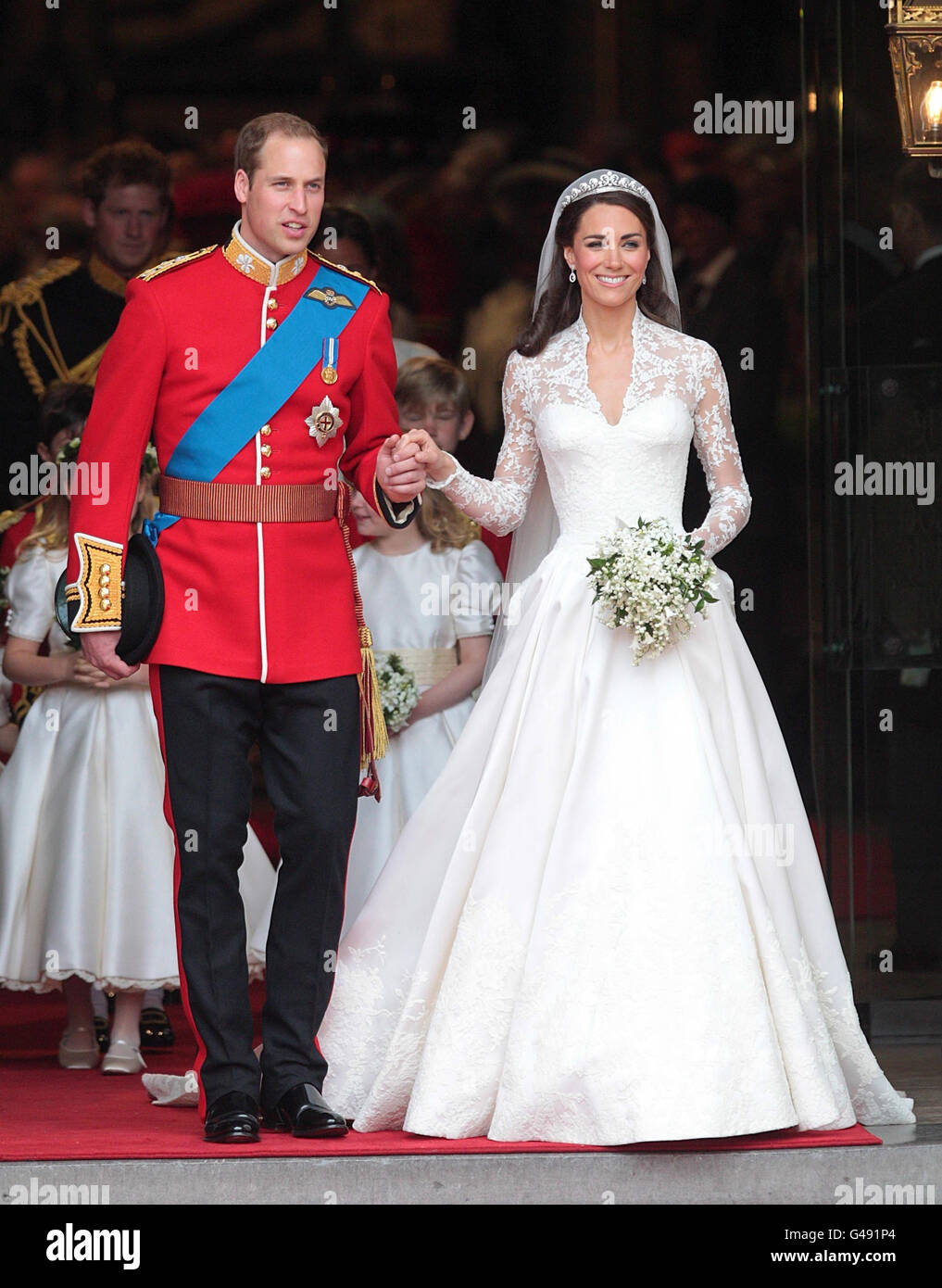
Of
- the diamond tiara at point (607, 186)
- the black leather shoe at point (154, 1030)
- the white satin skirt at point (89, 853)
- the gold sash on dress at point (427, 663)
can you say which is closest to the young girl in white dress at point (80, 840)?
the white satin skirt at point (89, 853)

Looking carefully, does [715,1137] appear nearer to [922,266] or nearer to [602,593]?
[602,593]

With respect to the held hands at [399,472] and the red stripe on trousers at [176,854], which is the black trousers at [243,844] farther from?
the held hands at [399,472]

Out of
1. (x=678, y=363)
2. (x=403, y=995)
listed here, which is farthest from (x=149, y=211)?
(x=403, y=995)

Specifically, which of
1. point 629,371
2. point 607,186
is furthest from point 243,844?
point 607,186

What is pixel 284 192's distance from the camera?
3908mm

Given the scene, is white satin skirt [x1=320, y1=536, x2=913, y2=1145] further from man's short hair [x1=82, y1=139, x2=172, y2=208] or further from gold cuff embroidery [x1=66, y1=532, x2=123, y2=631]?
man's short hair [x1=82, y1=139, x2=172, y2=208]

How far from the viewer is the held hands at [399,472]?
400cm

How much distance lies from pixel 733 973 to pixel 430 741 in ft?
5.53

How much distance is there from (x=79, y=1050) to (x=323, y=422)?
204 cm

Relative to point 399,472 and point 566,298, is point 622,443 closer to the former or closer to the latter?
point 566,298

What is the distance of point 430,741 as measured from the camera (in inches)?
211

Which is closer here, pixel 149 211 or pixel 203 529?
pixel 203 529

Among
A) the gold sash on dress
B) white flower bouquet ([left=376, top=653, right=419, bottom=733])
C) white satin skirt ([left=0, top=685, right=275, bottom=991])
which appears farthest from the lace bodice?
white satin skirt ([left=0, top=685, right=275, bottom=991])

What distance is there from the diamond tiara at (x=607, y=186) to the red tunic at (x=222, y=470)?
0.70 metres
